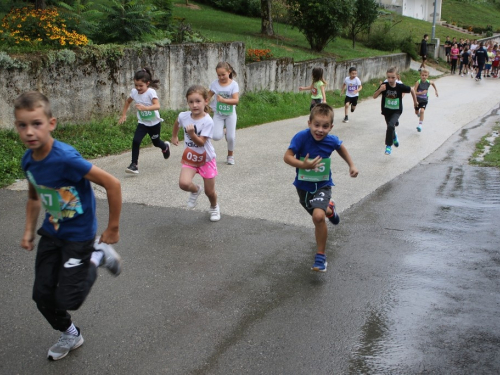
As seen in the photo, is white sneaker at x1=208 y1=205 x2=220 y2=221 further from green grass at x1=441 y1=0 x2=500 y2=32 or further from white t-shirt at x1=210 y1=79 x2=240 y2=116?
green grass at x1=441 y1=0 x2=500 y2=32

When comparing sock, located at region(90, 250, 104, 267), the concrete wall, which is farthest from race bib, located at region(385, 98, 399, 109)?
sock, located at region(90, 250, 104, 267)

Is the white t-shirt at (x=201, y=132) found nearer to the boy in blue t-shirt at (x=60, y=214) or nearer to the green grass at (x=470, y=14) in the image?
the boy in blue t-shirt at (x=60, y=214)

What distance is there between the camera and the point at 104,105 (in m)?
11.5

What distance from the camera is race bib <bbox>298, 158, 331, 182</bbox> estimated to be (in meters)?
5.32

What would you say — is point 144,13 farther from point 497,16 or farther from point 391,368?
point 497,16

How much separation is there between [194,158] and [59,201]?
304cm

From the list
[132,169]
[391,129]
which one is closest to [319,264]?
[132,169]

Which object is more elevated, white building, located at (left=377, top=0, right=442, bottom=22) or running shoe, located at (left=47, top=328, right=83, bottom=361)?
white building, located at (left=377, top=0, right=442, bottom=22)

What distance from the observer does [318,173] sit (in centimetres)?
534

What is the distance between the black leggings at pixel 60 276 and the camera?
3615mm

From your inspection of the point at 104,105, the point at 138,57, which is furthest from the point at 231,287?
the point at 138,57

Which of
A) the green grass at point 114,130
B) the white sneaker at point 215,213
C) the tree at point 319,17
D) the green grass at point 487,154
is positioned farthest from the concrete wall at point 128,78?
the green grass at point 487,154

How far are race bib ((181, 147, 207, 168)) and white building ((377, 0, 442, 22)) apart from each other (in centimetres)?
5170

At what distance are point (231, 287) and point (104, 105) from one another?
Result: 7.55 meters
